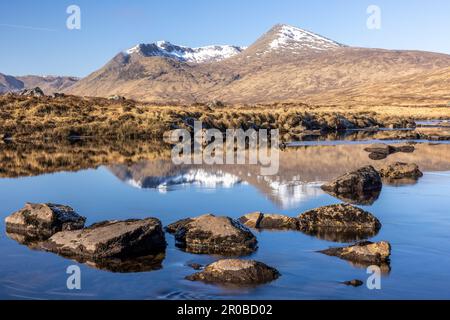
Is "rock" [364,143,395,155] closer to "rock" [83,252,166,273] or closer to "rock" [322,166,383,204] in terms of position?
"rock" [322,166,383,204]

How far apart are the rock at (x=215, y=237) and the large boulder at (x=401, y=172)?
1796cm

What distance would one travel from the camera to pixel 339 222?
20344mm

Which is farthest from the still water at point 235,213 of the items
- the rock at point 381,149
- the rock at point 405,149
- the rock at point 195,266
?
the rock at point 405,149

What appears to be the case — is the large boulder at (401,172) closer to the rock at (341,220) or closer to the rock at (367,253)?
the rock at (341,220)

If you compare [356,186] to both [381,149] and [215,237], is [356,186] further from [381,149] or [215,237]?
[381,149]

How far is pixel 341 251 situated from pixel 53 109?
231 ft

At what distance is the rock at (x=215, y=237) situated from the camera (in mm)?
17500

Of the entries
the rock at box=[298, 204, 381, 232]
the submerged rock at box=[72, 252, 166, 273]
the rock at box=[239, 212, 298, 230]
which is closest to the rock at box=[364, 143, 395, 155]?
the rock at box=[298, 204, 381, 232]

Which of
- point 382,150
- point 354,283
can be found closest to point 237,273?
point 354,283

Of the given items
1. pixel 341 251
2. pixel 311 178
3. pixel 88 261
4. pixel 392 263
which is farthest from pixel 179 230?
pixel 311 178

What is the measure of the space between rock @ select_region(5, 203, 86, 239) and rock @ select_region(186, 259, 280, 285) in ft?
22.6

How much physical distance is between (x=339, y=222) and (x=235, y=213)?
191 inches

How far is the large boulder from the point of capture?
111 ft
